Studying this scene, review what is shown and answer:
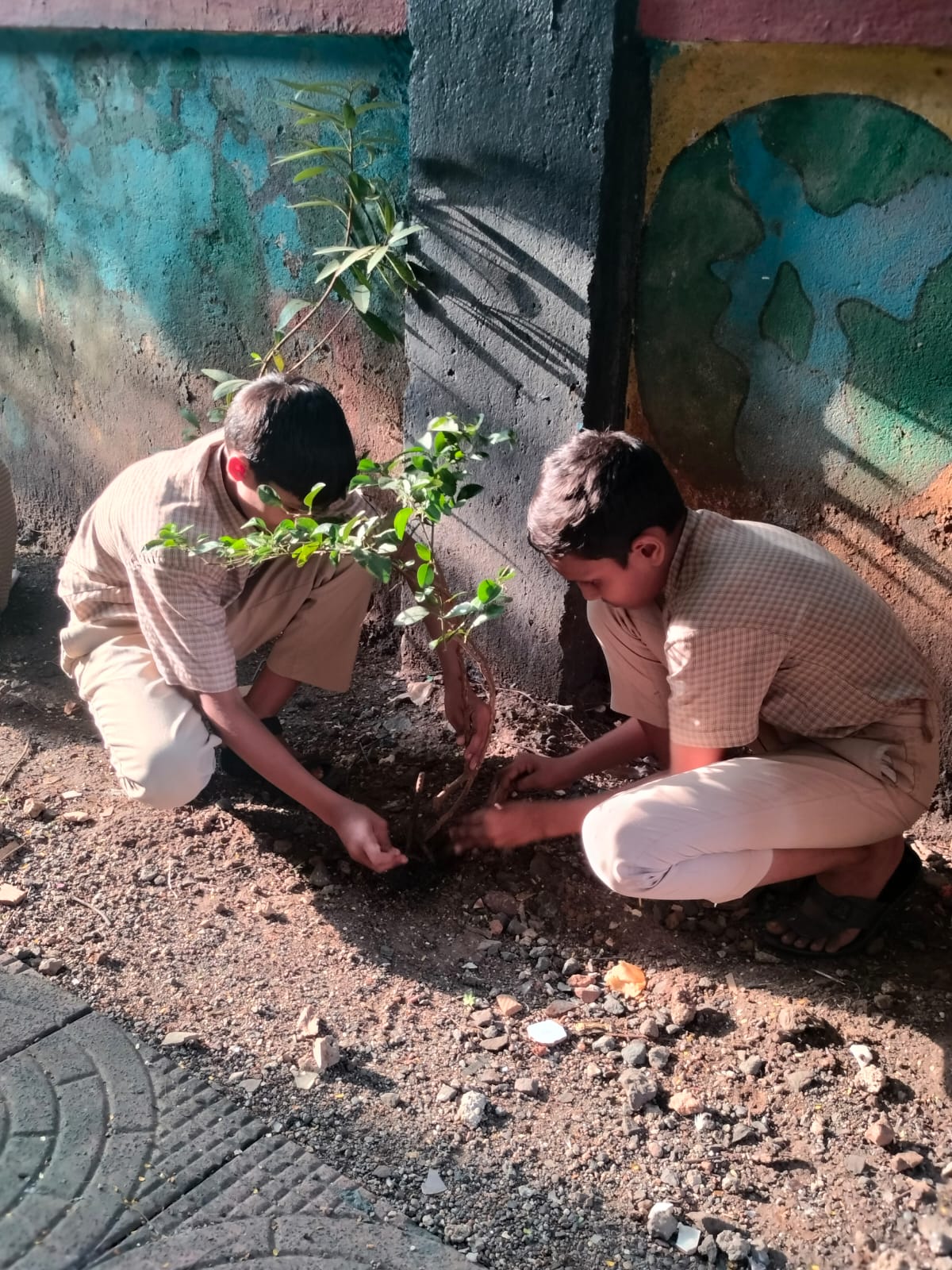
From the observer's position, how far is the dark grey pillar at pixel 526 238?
252 cm

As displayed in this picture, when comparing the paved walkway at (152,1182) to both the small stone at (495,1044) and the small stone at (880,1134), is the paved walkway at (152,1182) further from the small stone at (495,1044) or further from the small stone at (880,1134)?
the small stone at (880,1134)

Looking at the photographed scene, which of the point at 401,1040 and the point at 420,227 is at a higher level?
the point at 420,227

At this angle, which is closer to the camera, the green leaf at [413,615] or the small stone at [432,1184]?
the small stone at [432,1184]

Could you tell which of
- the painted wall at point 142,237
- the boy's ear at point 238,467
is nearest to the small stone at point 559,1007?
the boy's ear at point 238,467

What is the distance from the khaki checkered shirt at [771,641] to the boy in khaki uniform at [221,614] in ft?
2.06

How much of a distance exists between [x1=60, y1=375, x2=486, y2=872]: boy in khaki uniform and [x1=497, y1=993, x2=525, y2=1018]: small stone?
0.34m

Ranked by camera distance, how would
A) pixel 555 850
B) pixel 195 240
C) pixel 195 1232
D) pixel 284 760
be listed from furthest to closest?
1. pixel 195 240
2. pixel 555 850
3. pixel 284 760
4. pixel 195 1232

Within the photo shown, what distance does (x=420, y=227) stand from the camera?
9.34 feet

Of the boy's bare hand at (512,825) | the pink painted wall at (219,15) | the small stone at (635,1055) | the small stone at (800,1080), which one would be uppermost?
the pink painted wall at (219,15)

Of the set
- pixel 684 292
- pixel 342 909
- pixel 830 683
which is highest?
pixel 684 292

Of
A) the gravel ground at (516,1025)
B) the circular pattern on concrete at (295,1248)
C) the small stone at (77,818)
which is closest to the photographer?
the circular pattern on concrete at (295,1248)

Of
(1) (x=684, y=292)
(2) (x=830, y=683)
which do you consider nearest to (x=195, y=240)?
(1) (x=684, y=292)

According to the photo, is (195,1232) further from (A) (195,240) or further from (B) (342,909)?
(A) (195,240)

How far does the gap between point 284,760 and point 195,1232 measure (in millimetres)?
931
